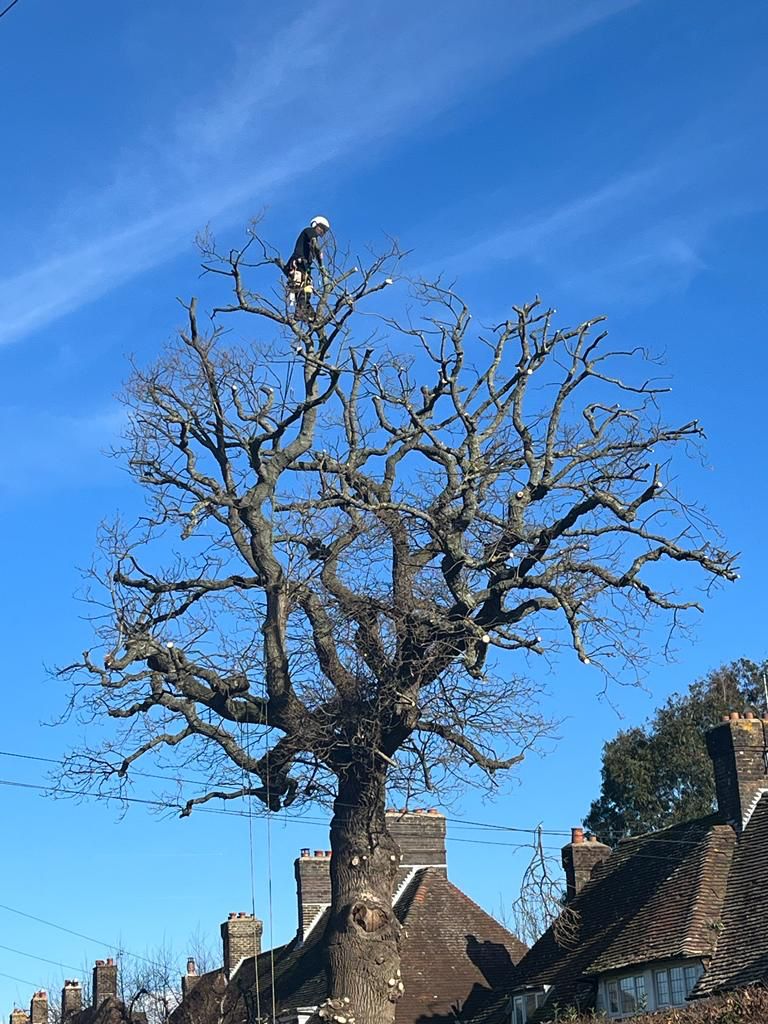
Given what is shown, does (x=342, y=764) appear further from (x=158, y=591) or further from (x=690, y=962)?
(x=690, y=962)

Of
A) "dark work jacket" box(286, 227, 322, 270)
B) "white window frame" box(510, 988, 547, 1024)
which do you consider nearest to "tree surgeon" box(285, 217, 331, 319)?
"dark work jacket" box(286, 227, 322, 270)

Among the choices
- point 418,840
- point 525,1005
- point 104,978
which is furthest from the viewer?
point 104,978

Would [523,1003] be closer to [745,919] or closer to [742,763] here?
[745,919]

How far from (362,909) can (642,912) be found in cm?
944

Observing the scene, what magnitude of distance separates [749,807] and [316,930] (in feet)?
52.5

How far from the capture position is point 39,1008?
62062mm

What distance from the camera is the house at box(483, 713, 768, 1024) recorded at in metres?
26.7

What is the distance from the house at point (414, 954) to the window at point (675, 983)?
21.2 feet

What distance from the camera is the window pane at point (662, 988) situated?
27094mm

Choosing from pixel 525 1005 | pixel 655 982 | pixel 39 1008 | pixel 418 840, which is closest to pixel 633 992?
pixel 655 982

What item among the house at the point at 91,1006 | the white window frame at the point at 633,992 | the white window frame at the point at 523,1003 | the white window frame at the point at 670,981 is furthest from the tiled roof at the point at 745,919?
the house at the point at 91,1006

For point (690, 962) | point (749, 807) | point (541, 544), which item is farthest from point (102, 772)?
point (749, 807)

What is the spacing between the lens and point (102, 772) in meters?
24.2

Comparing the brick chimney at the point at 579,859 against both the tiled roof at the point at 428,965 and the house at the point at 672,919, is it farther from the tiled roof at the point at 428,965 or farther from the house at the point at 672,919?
the tiled roof at the point at 428,965
